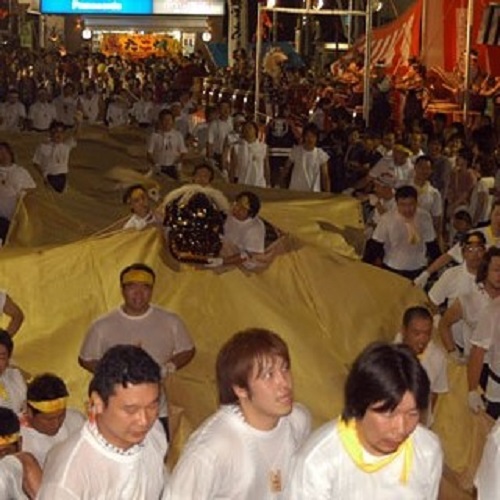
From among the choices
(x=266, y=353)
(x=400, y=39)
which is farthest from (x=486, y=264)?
(x=400, y=39)

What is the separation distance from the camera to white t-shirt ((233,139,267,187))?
57.3ft

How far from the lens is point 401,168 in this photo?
1567cm

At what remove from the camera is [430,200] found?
14008mm

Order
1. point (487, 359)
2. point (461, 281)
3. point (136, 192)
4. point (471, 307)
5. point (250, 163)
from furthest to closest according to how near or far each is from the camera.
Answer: point (250, 163) < point (136, 192) < point (461, 281) < point (471, 307) < point (487, 359)

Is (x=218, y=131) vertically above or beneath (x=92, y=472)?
beneath

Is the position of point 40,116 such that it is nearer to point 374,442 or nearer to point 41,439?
point 41,439

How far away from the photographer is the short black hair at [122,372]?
507cm

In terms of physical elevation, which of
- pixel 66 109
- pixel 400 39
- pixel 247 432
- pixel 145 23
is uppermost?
pixel 400 39

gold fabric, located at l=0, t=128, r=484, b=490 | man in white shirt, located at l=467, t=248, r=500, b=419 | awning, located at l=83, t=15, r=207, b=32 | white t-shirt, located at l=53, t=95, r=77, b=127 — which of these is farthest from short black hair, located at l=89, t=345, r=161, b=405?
awning, located at l=83, t=15, r=207, b=32

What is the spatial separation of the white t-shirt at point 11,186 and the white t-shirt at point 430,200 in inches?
150

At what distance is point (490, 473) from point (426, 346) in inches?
113

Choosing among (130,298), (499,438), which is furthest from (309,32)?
(499,438)

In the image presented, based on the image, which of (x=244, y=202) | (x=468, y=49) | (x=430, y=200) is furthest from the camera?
(x=468, y=49)

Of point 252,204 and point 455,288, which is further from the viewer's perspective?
point 252,204
